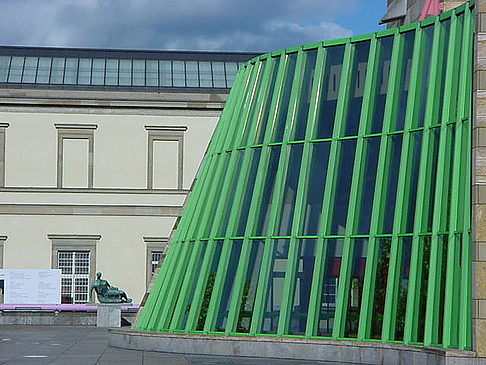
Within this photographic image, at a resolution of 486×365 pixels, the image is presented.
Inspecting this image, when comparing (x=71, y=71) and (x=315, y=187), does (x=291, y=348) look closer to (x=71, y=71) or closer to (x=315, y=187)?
(x=315, y=187)

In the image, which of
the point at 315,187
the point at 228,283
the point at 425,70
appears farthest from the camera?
the point at 228,283

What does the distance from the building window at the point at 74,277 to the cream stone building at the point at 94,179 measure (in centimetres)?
5

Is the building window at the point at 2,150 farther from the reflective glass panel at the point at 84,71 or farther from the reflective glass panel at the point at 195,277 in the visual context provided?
the reflective glass panel at the point at 195,277

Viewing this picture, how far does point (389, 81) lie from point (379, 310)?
504 centimetres

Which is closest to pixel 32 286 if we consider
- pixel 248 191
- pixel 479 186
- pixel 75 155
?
pixel 75 155

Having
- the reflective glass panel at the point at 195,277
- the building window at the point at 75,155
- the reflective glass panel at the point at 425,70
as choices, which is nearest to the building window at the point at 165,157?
the building window at the point at 75,155

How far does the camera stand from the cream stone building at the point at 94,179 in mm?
58688

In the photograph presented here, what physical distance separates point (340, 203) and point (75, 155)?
38.3 metres

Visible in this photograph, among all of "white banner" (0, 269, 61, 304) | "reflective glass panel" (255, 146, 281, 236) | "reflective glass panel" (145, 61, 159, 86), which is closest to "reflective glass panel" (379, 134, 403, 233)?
"reflective glass panel" (255, 146, 281, 236)

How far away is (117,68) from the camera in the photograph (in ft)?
213

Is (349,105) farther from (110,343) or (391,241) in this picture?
(110,343)

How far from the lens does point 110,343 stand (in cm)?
2680

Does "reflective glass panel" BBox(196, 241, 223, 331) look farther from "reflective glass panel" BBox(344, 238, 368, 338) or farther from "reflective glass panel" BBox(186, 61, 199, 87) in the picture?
"reflective glass panel" BBox(186, 61, 199, 87)

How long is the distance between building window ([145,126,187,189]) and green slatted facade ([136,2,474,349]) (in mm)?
33501
